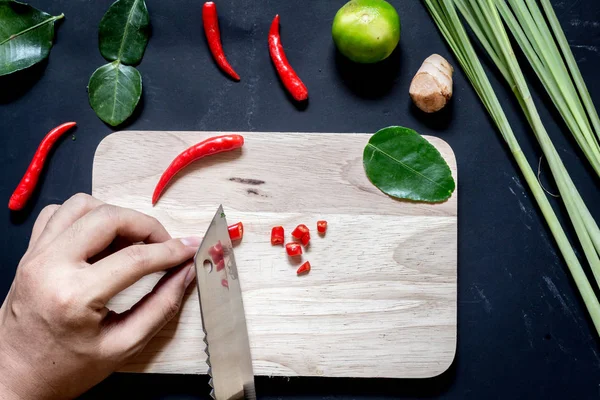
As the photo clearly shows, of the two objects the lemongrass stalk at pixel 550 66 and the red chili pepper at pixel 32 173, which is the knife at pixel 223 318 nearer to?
the red chili pepper at pixel 32 173

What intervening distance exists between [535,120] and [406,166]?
0.45 m

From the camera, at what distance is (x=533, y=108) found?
1.86 metres

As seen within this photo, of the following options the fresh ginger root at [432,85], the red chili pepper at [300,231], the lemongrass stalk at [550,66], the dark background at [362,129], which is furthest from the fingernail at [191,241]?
the lemongrass stalk at [550,66]

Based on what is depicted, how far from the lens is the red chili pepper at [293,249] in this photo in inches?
69.9

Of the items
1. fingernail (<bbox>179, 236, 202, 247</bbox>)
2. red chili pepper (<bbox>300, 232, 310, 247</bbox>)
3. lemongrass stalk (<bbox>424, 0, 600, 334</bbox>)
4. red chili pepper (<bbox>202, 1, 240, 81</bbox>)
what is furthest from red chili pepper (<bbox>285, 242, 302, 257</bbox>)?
lemongrass stalk (<bbox>424, 0, 600, 334</bbox>)

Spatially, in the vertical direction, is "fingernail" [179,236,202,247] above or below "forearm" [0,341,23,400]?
above

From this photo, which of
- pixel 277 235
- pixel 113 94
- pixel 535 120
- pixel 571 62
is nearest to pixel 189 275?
pixel 277 235

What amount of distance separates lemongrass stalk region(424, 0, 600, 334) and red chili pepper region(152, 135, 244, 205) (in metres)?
0.78

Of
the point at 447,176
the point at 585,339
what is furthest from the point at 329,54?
the point at 585,339

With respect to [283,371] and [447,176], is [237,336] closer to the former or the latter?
[283,371]

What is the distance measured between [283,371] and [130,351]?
0.47m

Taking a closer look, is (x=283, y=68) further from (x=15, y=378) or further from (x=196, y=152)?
(x=15, y=378)

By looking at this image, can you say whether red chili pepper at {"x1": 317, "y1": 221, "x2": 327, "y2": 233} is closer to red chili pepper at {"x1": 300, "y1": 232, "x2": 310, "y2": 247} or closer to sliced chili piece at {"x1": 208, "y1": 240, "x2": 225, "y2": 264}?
red chili pepper at {"x1": 300, "y1": 232, "x2": 310, "y2": 247}

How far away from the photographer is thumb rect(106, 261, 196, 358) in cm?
159
